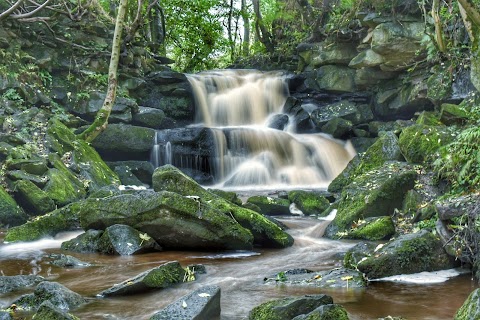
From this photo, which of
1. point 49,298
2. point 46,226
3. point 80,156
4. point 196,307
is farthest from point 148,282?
point 80,156

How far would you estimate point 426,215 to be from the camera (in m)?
7.56

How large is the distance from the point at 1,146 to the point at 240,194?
5918 millimetres

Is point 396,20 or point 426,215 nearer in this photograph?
point 426,215

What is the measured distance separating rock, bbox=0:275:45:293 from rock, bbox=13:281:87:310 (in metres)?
0.59

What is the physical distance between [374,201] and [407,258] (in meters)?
2.84

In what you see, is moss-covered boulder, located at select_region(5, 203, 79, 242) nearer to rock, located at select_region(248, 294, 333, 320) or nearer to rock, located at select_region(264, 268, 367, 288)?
rock, located at select_region(264, 268, 367, 288)

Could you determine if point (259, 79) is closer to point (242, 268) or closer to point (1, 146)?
point (1, 146)

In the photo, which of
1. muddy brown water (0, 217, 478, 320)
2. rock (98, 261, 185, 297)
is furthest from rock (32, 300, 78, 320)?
rock (98, 261, 185, 297)

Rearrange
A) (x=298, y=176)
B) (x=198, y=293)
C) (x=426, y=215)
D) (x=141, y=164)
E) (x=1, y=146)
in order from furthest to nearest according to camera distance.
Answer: (x=298, y=176) < (x=141, y=164) < (x=1, y=146) < (x=426, y=215) < (x=198, y=293)

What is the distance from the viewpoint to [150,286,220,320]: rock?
411cm

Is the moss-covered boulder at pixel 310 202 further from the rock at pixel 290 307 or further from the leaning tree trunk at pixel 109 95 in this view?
the rock at pixel 290 307

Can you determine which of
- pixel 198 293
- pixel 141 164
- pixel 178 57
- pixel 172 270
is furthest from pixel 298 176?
pixel 178 57

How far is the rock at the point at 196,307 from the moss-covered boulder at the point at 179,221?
2.76 metres

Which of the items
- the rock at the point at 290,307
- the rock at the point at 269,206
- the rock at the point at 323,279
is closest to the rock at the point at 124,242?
the rock at the point at 323,279
